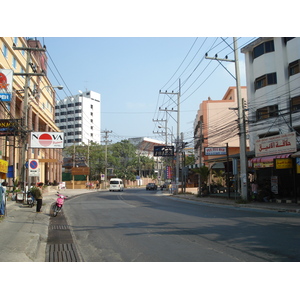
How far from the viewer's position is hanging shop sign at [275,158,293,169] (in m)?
21.0

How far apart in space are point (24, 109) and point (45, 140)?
11.7 ft

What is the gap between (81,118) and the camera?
383ft

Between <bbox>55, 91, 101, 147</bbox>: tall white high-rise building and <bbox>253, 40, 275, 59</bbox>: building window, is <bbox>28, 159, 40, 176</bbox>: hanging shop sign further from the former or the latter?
<bbox>55, 91, 101, 147</bbox>: tall white high-rise building

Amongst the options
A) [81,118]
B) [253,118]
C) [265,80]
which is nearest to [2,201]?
[253,118]

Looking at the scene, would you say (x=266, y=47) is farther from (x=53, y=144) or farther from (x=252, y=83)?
(x=53, y=144)

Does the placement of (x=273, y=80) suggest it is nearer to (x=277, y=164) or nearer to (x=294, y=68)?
(x=294, y=68)

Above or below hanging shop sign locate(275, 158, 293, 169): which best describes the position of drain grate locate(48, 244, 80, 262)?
below

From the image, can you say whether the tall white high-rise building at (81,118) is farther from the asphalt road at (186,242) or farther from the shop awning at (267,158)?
the asphalt road at (186,242)

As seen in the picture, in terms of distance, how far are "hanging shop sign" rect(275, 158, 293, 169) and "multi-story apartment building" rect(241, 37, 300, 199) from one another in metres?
0.47

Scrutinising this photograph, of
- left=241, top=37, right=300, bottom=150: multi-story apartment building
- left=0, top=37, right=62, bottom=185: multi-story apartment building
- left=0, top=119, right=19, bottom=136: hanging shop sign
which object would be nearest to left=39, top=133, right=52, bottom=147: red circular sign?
left=0, top=37, right=62, bottom=185: multi-story apartment building

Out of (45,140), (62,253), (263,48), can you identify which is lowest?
(62,253)

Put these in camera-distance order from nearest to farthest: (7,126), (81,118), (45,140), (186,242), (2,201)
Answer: (186,242), (2,201), (7,126), (45,140), (81,118)

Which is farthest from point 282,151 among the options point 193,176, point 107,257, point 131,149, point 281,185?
point 131,149

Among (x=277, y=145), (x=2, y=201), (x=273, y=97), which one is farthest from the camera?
(x=273, y=97)
